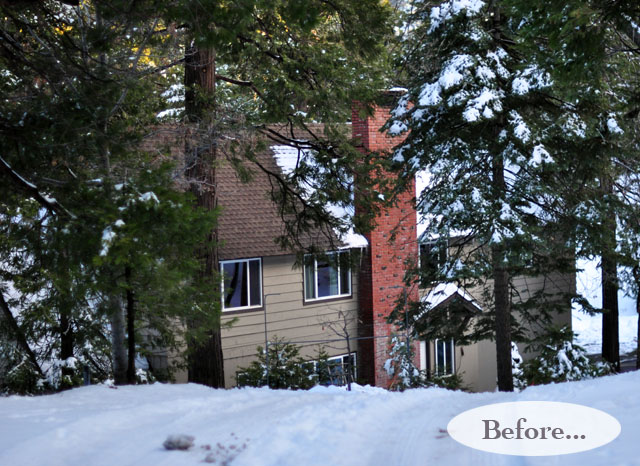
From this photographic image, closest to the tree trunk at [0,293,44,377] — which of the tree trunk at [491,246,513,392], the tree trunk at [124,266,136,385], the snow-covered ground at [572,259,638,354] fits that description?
the tree trunk at [124,266,136,385]

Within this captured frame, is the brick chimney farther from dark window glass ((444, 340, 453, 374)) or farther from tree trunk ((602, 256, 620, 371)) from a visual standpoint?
tree trunk ((602, 256, 620, 371))

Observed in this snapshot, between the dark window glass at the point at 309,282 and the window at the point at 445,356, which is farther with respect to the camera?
the window at the point at 445,356

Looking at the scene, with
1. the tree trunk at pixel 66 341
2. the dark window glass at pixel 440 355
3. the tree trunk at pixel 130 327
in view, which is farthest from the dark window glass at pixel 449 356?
the tree trunk at pixel 130 327

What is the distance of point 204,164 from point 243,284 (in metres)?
5.52

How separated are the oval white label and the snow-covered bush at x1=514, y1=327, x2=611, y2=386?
8.46m

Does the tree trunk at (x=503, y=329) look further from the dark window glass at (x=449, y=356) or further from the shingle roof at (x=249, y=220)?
the dark window glass at (x=449, y=356)

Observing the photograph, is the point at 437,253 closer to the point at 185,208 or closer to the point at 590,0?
the point at 590,0

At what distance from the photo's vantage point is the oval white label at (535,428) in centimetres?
388

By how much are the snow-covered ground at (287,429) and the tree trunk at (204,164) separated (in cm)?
524

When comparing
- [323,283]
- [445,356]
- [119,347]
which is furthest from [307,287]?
[119,347]

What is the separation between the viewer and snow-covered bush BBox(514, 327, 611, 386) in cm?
1256

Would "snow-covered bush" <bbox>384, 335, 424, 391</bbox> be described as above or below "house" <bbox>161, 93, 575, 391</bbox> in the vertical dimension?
below

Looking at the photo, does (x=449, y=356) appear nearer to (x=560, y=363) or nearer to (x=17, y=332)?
(x=560, y=363)

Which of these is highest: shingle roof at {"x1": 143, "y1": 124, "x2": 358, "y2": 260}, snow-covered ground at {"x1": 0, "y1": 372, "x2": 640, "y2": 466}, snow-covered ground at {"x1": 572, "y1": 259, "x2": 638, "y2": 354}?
shingle roof at {"x1": 143, "y1": 124, "x2": 358, "y2": 260}
